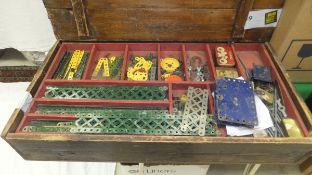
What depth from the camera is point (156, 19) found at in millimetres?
1461

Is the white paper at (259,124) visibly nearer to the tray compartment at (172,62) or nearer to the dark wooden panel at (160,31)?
the tray compartment at (172,62)

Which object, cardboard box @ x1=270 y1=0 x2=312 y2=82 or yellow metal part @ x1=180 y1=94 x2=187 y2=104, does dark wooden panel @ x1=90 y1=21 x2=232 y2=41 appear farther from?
yellow metal part @ x1=180 y1=94 x2=187 y2=104

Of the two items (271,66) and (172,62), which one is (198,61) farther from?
(271,66)

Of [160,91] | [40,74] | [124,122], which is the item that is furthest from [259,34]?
[40,74]

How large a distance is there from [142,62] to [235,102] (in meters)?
0.56

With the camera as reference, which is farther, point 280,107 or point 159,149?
point 280,107

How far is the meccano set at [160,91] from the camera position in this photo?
119cm

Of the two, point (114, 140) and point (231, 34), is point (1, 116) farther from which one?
point (231, 34)

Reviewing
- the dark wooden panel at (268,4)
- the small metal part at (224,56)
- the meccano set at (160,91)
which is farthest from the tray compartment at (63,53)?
the dark wooden panel at (268,4)

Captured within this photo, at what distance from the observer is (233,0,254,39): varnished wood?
4.55 feet

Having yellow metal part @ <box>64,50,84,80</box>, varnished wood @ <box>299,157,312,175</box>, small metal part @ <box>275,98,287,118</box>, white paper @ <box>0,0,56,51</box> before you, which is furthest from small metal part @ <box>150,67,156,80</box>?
varnished wood @ <box>299,157,312,175</box>

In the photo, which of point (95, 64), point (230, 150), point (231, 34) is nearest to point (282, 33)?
point (231, 34)

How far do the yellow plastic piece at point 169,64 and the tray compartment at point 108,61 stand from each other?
23 cm

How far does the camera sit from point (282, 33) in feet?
4.72
